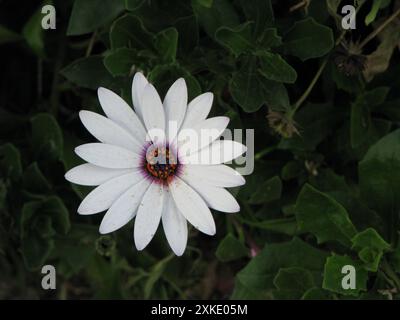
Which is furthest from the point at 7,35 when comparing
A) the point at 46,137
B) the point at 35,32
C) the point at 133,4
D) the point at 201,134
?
the point at 201,134

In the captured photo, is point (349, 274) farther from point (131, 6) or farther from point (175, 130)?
point (131, 6)

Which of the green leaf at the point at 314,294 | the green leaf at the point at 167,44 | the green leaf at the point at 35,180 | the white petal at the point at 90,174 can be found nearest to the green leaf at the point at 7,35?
the green leaf at the point at 35,180

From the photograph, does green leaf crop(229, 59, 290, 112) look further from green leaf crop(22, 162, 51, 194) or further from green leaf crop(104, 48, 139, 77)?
green leaf crop(22, 162, 51, 194)

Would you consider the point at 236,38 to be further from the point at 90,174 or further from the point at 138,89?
the point at 90,174

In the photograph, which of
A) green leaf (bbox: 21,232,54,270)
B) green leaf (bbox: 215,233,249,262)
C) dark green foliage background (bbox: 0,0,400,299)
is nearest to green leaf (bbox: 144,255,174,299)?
dark green foliage background (bbox: 0,0,400,299)

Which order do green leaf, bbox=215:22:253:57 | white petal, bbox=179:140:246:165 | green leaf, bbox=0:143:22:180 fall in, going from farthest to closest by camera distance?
green leaf, bbox=0:143:22:180
green leaf, bbox=215:22:253:57
white petal, bbox=179:140:246:165
